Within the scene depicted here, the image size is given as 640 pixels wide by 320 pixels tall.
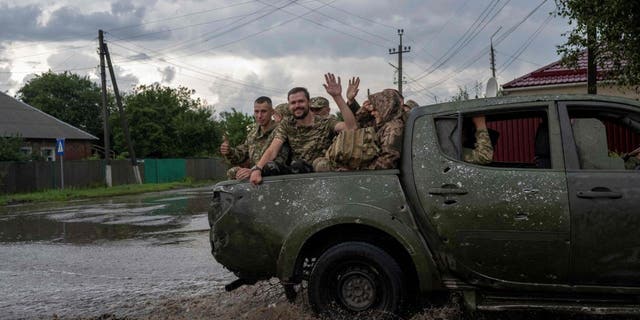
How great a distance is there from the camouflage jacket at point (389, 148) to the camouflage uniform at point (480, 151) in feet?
1.52

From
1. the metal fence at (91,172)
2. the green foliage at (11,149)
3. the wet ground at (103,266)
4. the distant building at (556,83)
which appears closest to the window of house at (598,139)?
the wet ground at (103,266)

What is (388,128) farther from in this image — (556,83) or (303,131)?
(556,83)

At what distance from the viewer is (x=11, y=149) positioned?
28641 millimetres

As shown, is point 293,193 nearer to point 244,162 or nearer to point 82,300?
point 244,162

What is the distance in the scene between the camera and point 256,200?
15.0 ft

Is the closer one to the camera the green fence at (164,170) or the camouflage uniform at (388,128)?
the camouflage uniform at (388,128)

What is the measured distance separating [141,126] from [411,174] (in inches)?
1734

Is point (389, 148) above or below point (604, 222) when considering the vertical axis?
above

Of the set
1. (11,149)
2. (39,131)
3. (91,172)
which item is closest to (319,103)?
(11,149)

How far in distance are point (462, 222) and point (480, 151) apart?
54cm

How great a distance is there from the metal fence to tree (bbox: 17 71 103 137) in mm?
30168

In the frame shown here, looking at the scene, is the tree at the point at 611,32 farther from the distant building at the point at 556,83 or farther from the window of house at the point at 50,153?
the window of house at the point at 50,153

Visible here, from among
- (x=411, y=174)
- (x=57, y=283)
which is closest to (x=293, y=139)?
(x=411, y=174)

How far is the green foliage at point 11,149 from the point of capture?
2842cm
